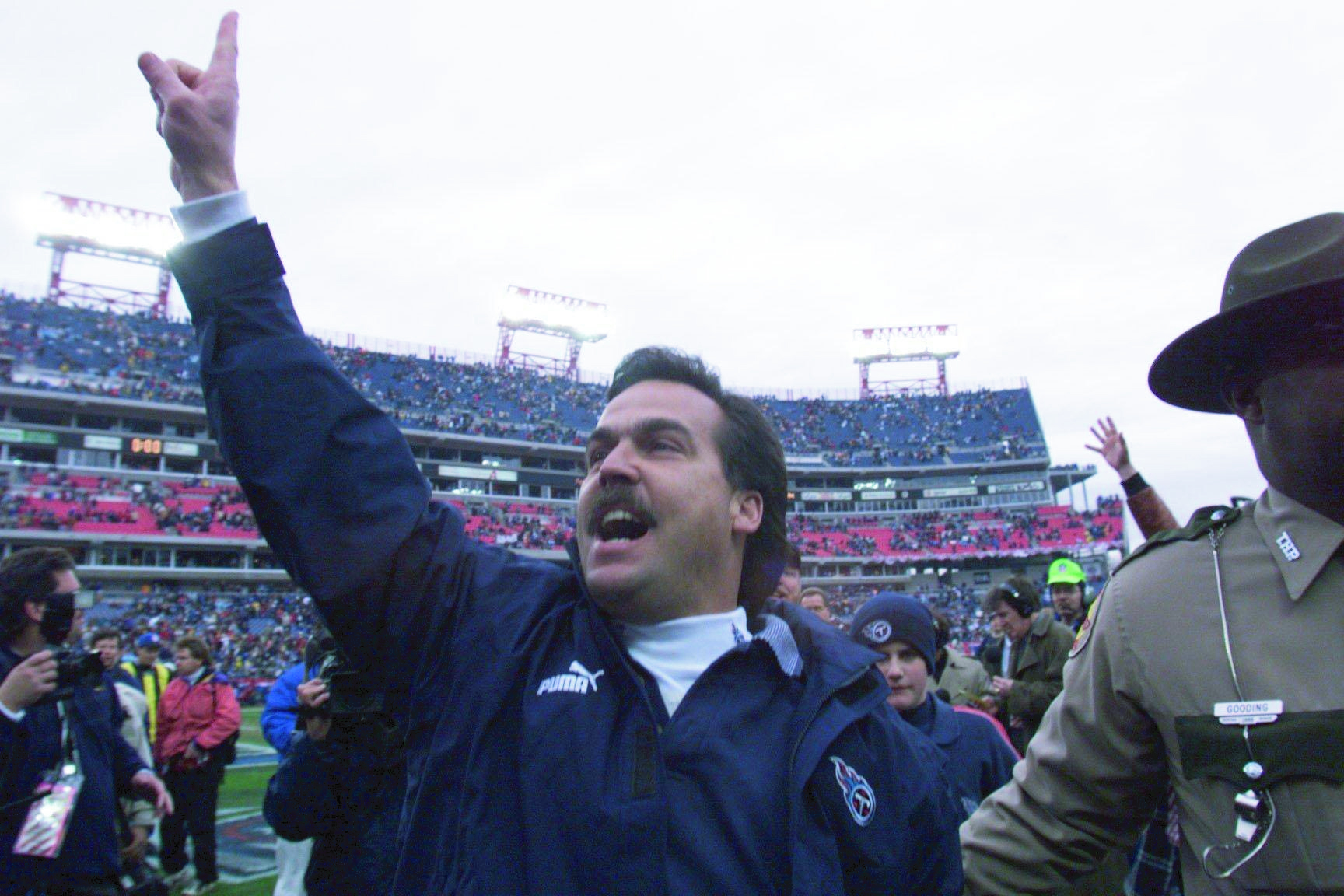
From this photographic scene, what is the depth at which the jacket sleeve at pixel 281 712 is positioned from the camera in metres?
4.93

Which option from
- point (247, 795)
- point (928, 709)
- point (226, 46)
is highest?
point (226, 46)

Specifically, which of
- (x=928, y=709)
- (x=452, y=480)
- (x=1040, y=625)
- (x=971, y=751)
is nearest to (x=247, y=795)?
(x=1040, y=625)

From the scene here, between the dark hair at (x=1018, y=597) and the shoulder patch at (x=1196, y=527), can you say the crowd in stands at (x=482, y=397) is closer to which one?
the dark hair at (x=1018, y=597)

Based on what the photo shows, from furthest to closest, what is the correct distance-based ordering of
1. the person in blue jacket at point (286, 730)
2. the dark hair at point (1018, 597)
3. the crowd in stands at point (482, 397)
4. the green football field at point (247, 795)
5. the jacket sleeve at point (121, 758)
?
the crowd in stands at point (482, 397) < the green football field at point (247, 795) < the dark hair at point (1018, 597) < the person in blue jacket at point (286, 730) < the jacket sleeve at point (121, 758)

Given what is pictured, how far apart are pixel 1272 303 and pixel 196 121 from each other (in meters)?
2.21

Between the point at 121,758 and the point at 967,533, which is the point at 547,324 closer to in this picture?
the point at 967,533

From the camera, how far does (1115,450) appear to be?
11.5 feet

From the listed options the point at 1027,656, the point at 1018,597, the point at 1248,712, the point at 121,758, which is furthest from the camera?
the point at 1018,597

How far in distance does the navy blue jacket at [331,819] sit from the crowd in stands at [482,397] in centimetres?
3620

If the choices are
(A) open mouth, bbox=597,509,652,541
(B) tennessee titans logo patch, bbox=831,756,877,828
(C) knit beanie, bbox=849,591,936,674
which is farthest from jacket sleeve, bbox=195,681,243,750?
(B) tennessee titans logo patch, bbox=831,756,877,828

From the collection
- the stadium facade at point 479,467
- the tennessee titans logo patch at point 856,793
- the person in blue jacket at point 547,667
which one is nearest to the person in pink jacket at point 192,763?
the person in blue jacket at point 547,667

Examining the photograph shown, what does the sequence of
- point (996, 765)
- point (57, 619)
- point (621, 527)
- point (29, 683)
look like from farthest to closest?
point (57, 619)
point (996, 765)
point (29, 683)
point (621, 527)

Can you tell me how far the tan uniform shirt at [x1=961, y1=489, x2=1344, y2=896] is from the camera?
64.4 inches

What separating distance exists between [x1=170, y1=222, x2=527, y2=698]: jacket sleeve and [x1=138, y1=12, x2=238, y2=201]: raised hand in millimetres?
127
